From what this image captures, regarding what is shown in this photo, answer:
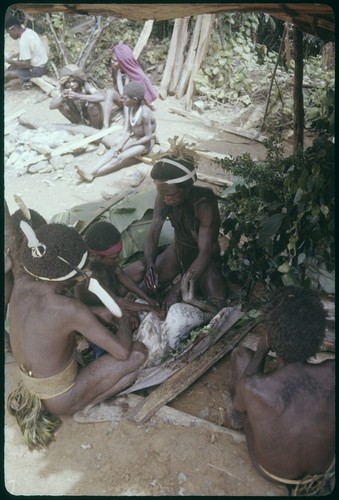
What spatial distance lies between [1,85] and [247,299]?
2.22m

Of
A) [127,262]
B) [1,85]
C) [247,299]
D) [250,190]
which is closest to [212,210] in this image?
[250,190]

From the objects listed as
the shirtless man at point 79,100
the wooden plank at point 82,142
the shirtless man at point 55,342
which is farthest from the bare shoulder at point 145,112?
the shirtless man at point 55,342

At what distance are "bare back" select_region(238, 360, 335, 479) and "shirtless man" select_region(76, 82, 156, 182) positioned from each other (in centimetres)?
451

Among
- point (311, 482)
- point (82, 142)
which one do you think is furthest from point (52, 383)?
point (82, 142)

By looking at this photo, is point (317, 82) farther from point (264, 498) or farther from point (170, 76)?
point (264, 498)

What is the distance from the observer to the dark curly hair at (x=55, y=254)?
2.57m

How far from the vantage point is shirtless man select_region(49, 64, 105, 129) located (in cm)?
734

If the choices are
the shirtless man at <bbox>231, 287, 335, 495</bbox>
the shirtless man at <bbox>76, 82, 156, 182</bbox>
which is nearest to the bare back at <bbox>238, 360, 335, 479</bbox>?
the shirtless man at <bbox>231, 287, 335, 495</bbox>

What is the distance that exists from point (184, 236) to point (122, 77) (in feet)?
13.9

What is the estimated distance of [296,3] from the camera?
2.60 meters

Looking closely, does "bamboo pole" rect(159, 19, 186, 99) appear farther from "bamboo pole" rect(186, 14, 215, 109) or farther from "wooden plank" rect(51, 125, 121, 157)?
"wooden plank" rect(51, 125, 121, 157)

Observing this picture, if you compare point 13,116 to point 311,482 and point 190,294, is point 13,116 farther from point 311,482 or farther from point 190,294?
point 311,482

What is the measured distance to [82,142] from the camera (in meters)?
7.02

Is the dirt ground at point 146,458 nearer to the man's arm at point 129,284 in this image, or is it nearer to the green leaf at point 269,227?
the man's arm at point 129,284
